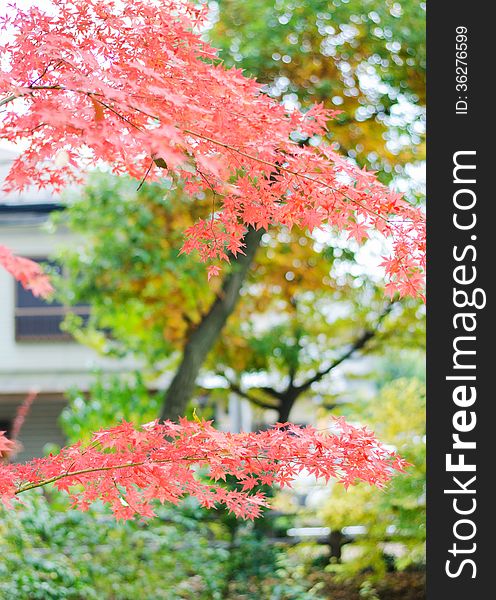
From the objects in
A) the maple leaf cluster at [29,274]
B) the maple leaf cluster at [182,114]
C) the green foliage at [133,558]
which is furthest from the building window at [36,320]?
the maple leaf cluster at [29,274]

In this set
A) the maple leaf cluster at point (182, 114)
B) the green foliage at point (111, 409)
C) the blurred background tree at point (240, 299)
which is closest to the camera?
the maple leaf cluster at point (182, 114)

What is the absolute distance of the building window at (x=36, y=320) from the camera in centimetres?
1073

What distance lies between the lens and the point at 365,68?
5.63 metres

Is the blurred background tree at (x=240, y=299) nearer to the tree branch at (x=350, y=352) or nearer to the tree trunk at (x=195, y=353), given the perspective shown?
the tree branch at (x=350, y=352)

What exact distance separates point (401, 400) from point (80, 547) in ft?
7.76

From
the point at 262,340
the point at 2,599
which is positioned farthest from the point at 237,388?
the point at 2,599

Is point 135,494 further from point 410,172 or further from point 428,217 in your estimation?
point 410,172

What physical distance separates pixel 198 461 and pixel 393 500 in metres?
3.16

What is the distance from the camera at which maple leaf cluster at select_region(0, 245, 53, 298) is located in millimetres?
1912

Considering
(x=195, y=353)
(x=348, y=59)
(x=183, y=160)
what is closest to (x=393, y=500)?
(x=195, y=353)

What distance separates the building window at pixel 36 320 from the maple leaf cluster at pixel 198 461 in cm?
825

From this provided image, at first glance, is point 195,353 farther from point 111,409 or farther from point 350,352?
point 111,409

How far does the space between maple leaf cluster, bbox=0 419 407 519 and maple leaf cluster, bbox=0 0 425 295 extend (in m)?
0.54

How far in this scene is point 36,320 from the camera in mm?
10781
